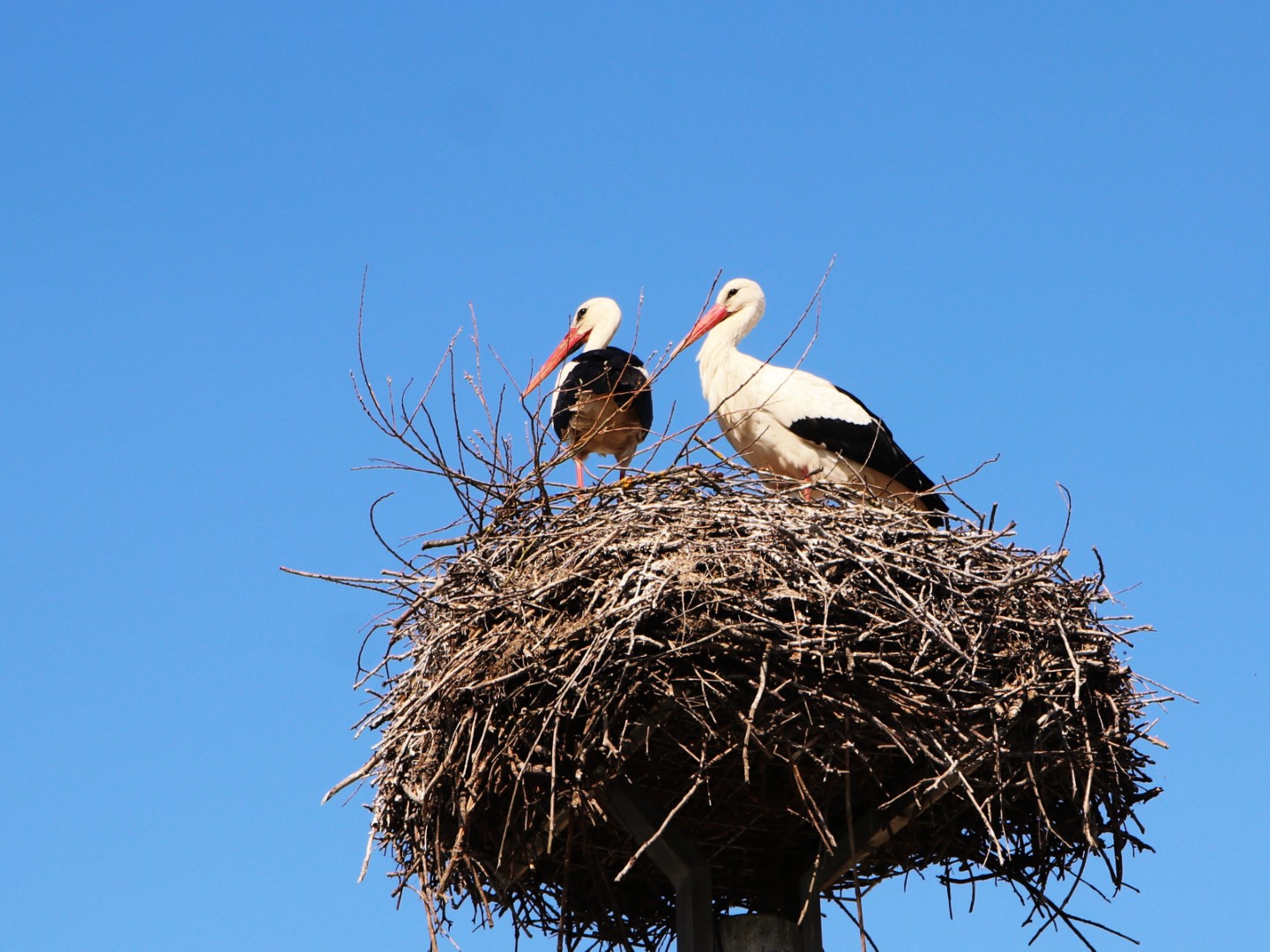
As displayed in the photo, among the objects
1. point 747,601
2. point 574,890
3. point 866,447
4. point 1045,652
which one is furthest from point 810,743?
point 866,447

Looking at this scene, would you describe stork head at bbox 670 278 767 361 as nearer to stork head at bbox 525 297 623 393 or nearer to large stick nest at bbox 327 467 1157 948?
stork head at bbox 525 297 623 393

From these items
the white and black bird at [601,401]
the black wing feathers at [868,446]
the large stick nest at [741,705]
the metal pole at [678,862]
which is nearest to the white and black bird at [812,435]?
the black wing feathers at [868,446]

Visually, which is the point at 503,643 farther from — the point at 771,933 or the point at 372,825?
the point at 771,933

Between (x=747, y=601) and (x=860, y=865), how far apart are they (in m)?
1.33

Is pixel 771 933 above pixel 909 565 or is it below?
below

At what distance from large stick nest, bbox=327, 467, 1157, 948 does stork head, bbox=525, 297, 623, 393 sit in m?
3.66

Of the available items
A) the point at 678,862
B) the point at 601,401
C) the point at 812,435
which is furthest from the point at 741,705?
the point at 601,401

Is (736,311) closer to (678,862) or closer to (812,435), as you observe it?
(812,435)

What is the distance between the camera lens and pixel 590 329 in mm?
9773

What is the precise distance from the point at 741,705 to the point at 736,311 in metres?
3.94

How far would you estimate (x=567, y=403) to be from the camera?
8.63 m

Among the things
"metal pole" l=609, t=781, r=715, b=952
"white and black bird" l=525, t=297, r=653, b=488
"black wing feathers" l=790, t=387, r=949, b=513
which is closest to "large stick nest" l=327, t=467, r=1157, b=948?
"metal pole" l=609, t=781, r=715, b=952

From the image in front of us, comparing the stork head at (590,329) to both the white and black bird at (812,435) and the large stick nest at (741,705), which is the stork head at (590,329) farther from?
the large stick nest at (741,705)

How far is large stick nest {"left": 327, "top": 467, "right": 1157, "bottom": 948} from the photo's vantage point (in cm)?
519
